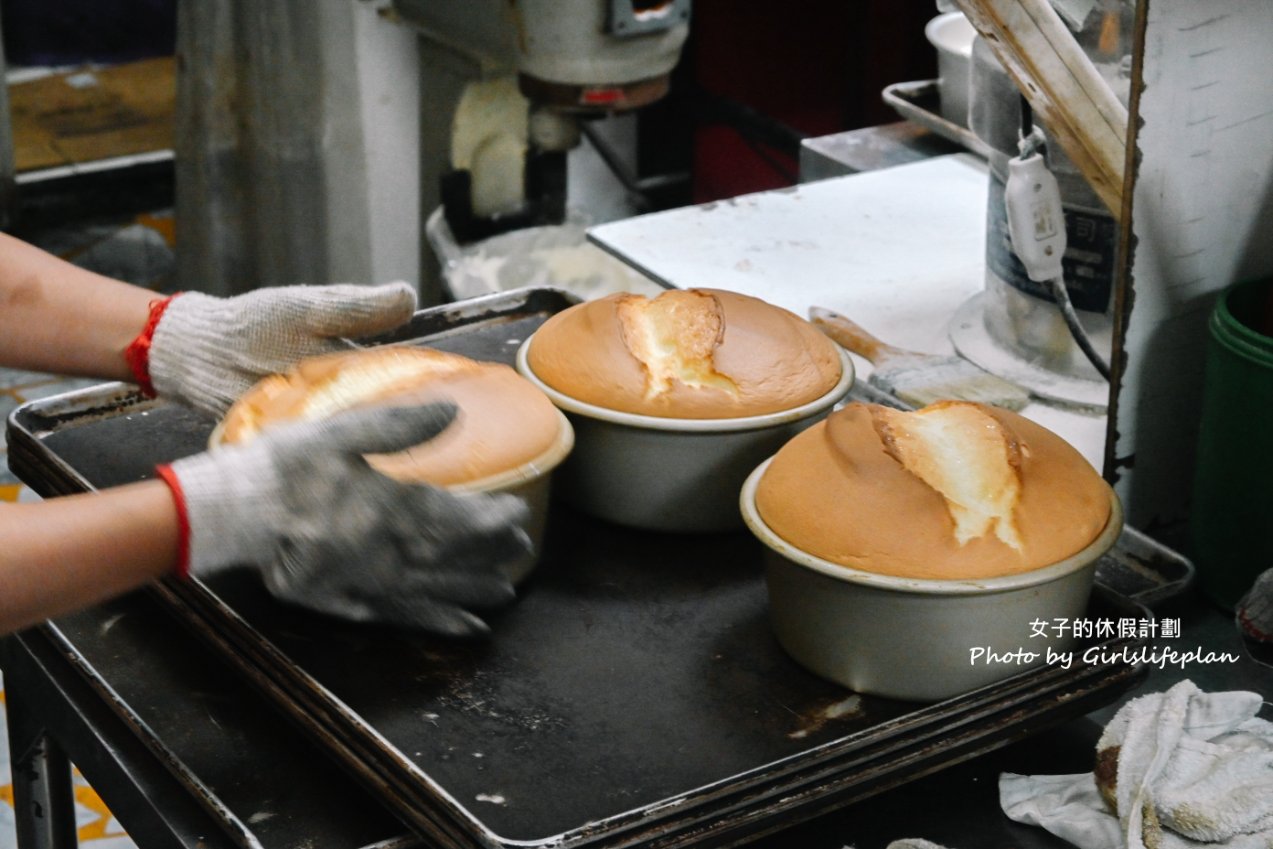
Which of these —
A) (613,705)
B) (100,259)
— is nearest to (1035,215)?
(613,705)

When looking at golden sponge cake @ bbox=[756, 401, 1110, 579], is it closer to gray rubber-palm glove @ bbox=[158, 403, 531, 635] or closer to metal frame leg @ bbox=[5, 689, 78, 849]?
gray rubber-palm glove @ bbox=[158, 403, 531, 635]

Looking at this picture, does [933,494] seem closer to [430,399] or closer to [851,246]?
[430,399]

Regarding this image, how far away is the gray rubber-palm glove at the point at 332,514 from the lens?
A: 42.9 inches

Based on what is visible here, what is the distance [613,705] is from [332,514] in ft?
0.92

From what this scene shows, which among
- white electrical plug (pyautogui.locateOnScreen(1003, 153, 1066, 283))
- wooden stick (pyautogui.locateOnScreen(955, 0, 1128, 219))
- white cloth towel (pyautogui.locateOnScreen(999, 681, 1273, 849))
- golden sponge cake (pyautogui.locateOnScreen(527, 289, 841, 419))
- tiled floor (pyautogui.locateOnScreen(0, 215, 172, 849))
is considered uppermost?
wooden stick (pyautogui.locateOnScreen(955, 0, 1128, 219))

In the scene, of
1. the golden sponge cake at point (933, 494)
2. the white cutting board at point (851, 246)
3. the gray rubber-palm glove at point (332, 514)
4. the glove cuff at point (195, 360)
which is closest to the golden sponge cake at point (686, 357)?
the golden sponge cake at point (933, 494)

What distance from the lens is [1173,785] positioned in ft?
3.51

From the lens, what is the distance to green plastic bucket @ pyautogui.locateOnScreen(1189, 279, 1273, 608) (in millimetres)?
1299

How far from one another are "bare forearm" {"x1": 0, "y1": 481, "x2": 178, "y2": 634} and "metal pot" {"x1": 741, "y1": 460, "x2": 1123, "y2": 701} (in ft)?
1.62

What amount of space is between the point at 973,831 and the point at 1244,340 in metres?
0.55

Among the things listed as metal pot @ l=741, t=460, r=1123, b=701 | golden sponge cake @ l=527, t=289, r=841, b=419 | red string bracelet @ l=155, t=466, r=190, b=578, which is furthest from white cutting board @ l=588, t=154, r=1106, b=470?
red string bracelet @ l=155, t=466, r=190, b=578

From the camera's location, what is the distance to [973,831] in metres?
1.11

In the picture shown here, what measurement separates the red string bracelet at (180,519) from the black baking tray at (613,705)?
0.36 feet

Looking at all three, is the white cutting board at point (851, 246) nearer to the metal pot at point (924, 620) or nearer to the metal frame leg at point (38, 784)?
the metal pot at point (924, 620)
